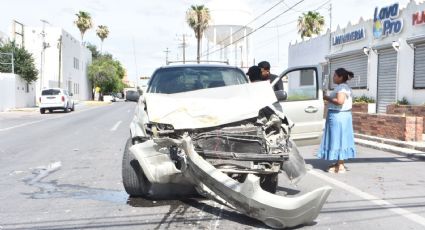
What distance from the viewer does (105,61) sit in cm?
7369

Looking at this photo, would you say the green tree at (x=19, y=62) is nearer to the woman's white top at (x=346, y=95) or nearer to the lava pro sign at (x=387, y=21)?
the lava pro sign at (x=387, y=21)

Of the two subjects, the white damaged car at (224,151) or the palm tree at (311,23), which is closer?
the white damaged car at (224,151)

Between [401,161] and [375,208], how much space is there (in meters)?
4.34

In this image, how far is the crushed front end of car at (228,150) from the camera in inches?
182

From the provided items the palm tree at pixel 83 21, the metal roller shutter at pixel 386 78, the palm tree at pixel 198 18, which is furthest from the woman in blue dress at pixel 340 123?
the palm tree at pixel 83 21

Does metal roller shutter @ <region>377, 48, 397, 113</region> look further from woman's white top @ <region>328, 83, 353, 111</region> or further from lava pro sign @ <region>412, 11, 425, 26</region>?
woman's white top @ <region>328, 83, 353, 111</region>

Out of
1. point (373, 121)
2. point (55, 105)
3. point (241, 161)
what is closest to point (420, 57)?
point (373, 121)

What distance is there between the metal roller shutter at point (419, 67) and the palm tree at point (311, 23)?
22.1 m

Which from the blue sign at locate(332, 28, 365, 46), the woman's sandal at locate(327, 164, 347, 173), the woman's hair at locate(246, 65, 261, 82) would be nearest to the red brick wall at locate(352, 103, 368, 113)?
the blue sign at locate(332, 28, 365, 46)

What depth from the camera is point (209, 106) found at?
17.7ft

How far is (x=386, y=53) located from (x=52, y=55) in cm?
4063

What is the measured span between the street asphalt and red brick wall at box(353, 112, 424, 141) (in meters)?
1.63

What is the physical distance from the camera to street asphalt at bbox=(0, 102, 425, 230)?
16.6ft

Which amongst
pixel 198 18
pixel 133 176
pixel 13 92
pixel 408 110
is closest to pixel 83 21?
pixel 198 18
